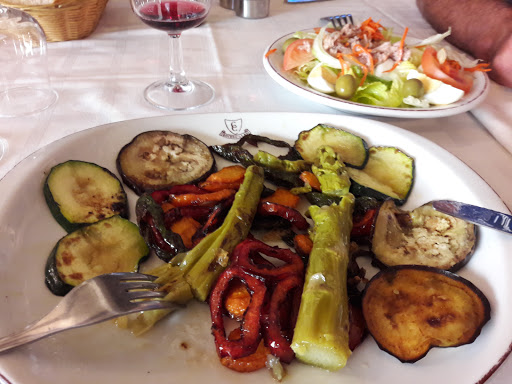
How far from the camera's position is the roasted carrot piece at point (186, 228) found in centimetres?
142

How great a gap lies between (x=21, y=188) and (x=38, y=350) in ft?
1.89

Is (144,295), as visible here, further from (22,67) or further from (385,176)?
(22,67)

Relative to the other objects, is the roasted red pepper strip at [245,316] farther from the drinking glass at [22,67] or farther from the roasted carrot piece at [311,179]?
the drinking glass at [22,67]

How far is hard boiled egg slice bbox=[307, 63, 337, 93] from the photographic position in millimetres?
2195

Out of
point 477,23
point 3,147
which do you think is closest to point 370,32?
point 477,23

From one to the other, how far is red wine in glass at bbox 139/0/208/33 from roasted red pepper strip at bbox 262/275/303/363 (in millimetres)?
1517

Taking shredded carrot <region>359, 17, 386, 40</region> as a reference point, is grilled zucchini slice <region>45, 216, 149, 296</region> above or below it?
below

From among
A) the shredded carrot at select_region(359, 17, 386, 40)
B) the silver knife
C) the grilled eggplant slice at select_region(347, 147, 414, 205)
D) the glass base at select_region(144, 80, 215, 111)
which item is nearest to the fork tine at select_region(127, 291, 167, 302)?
the grilled eggplant slice at select_region(347, 147, 414, 205)

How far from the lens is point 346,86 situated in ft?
7.00

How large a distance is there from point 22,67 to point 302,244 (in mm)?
1956

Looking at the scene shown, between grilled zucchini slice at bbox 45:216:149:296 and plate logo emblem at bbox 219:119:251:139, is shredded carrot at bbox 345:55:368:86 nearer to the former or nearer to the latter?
plate logo emblem at bbox 219:119:251:139

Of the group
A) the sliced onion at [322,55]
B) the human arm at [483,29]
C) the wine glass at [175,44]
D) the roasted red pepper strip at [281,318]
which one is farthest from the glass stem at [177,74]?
the human arm at [483,29]

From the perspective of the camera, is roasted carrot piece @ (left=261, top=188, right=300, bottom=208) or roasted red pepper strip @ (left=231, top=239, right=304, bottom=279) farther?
roasted carrot piece @ (left=261, top=188, right=300, bottom=208)

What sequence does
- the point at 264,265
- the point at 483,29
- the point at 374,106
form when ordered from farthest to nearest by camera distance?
the point at 483,29 < the point at 374,106 < the point at 264,265
